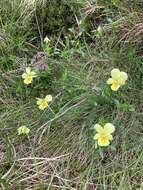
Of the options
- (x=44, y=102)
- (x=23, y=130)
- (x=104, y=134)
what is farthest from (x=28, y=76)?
(x=104, y=134)

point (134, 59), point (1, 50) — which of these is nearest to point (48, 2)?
point (1, 50)

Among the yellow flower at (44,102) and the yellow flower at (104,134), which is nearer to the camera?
the yellow flower at (104,134)

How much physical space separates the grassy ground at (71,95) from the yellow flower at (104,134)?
7 cm

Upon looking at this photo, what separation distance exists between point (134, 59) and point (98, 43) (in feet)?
0.84

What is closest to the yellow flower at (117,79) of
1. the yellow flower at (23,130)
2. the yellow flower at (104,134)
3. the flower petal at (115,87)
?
the flower petal at (115,87)

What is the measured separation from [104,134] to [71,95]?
402 millimetres

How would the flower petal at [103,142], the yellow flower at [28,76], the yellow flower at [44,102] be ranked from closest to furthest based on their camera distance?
the flower petal at [103,142] < the yellow flower at [44,102] < the yellow flower at [28,76]

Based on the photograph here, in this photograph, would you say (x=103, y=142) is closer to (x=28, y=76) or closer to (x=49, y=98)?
(x=49, y=98)

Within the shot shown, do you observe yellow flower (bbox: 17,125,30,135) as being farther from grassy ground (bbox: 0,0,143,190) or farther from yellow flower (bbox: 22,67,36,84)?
yellow flower (bbox: 22,67,36,84)

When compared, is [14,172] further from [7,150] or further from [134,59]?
[134,59]

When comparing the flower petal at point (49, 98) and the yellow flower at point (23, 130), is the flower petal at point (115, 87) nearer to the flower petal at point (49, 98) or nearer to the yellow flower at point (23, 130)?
the flower petal at point (49, 98)

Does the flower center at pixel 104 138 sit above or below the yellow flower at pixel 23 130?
below

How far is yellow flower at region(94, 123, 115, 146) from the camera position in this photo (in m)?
Answer: 1.87

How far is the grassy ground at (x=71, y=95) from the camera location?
6.47 ft
